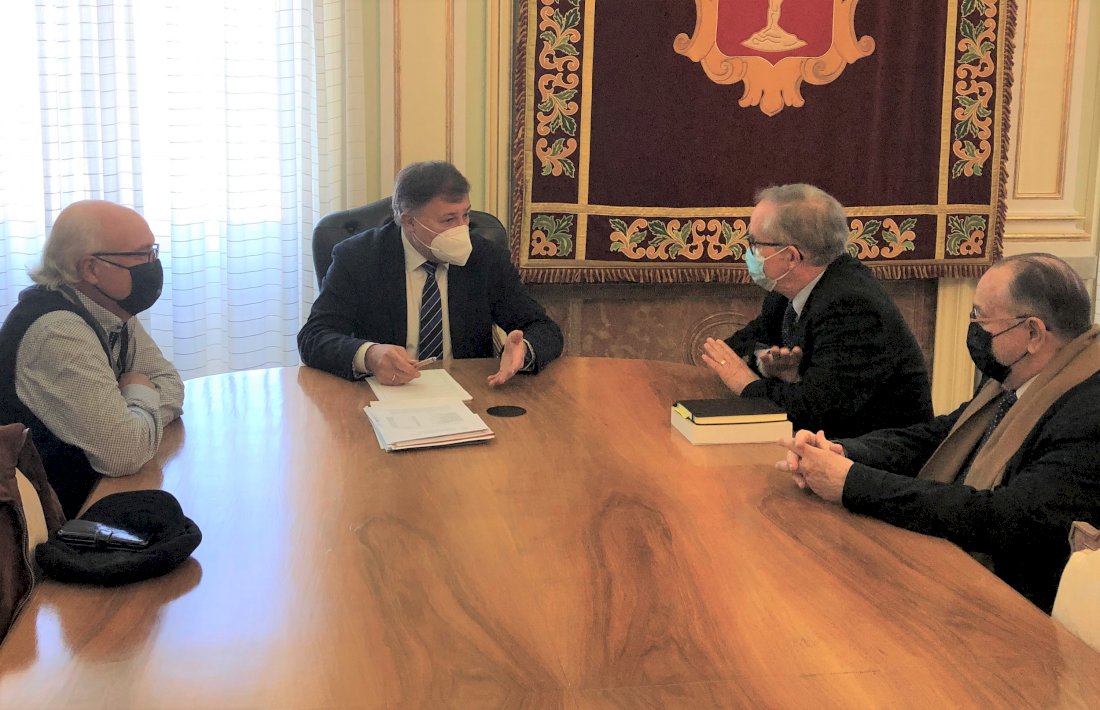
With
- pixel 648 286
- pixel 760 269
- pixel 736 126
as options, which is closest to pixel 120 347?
pixel 760 269

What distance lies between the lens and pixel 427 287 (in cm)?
303

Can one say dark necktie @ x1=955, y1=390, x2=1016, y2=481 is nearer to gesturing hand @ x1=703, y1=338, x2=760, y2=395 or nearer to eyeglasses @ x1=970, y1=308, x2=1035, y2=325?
eyeglasses @ x1=970, y1=308, x2=1035, y2=325

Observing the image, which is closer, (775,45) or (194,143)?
(194,143)

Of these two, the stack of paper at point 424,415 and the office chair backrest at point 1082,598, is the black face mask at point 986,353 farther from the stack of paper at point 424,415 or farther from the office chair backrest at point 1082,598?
the stack of paper at point 424,415

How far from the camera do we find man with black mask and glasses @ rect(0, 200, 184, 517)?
190 cm

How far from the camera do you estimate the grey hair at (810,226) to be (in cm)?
263

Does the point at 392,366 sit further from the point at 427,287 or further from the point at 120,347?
the point at 120,347

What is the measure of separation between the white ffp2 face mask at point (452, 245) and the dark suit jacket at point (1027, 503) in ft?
→ 4.92

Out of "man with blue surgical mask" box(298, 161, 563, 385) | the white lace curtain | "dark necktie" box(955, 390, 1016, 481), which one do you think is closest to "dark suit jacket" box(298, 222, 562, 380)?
"man with blue surgical mask" box(298, 161, 563, 385)

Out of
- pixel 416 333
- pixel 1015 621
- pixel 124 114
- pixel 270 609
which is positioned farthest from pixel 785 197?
pixel 124 114

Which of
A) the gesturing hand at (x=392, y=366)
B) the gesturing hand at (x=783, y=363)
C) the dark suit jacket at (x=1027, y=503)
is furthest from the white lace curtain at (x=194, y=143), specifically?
the dark suit jacket at (x=1027, y=503)

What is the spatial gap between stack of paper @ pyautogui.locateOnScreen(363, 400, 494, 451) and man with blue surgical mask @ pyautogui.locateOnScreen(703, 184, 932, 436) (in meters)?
0.75

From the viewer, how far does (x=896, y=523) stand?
5.57 ft

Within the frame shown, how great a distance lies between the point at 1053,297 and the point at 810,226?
826 mm
